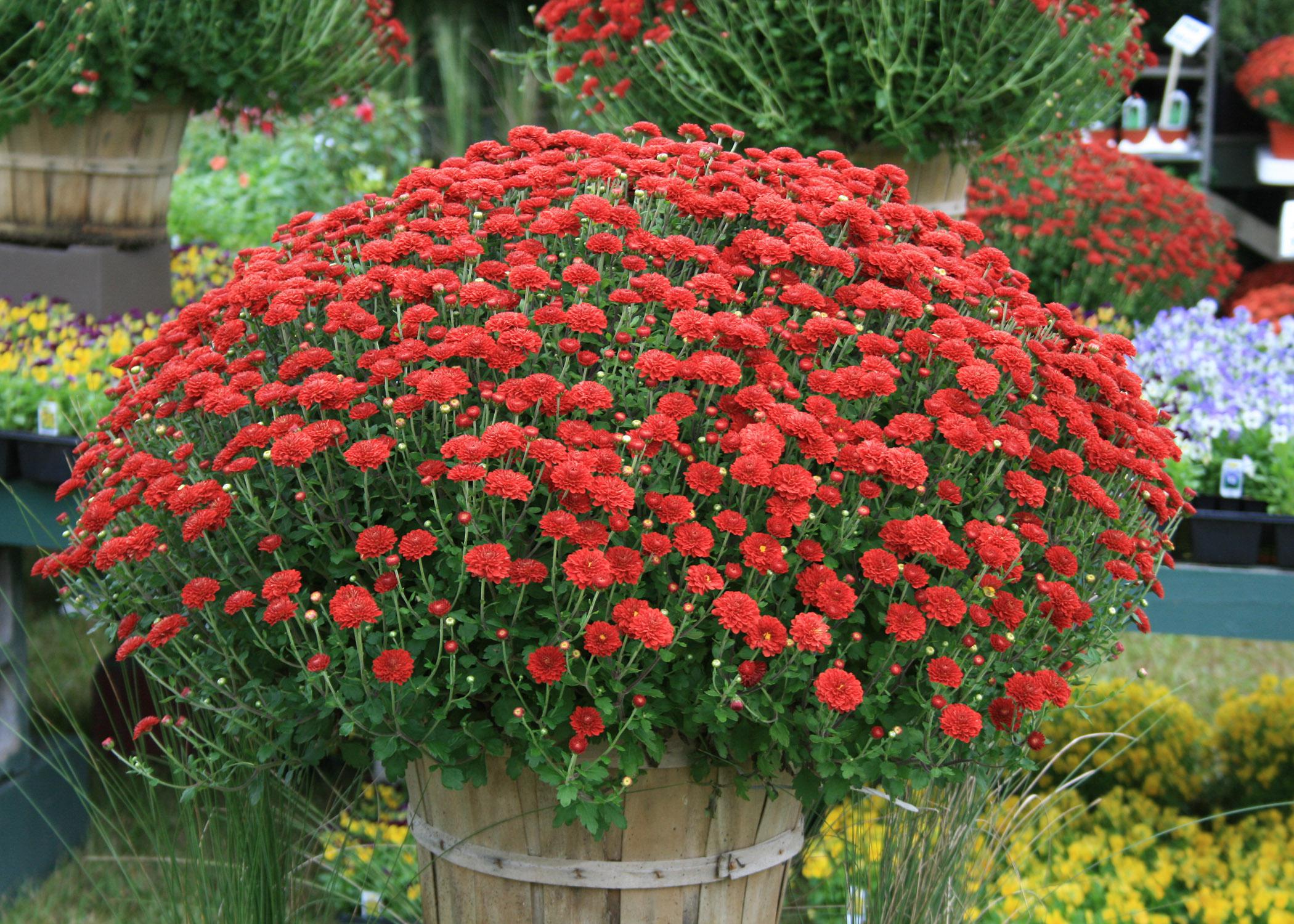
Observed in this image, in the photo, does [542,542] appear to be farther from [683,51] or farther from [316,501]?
[683,51]

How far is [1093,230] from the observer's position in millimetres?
4879

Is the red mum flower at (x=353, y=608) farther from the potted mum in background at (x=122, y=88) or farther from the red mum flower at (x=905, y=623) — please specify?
the potted mum in background at (x=122, y=88)

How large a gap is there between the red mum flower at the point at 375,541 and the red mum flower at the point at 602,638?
26cm

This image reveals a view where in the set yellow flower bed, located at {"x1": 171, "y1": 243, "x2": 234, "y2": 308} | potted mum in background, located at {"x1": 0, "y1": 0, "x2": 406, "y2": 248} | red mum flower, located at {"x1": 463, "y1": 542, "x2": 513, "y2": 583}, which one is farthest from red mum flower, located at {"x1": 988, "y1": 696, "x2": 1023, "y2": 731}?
yellow flower bed, located at {"x1": 171, "y1": 243, "x2": 234, "y2": 308}

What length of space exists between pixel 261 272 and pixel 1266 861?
101 inches

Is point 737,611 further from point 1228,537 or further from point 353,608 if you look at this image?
point 1228,537

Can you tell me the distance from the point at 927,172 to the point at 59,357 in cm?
227

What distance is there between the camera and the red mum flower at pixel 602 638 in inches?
53.8

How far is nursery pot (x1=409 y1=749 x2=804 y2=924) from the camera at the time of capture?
5.11ft

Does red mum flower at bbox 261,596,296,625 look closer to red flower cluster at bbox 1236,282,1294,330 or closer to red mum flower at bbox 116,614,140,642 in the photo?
red mum flower at bbox 116,614,140,642

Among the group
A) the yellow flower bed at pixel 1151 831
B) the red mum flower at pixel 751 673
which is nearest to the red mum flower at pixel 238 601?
the red mum flower at pixel 751 673

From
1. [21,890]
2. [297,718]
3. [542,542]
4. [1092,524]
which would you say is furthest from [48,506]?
[1092,524]

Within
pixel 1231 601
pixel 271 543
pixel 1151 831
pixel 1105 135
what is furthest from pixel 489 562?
pixel 1105 135

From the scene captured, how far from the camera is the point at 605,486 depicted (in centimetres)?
138
